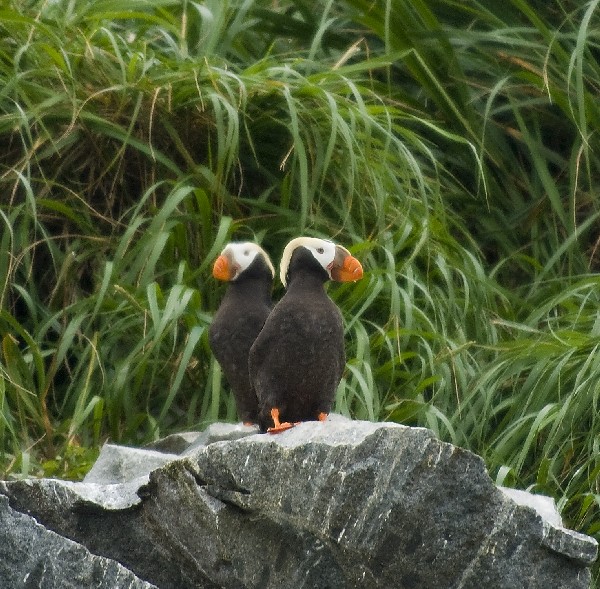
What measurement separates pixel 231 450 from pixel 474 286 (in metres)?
2.21

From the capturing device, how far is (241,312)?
390 centimetres

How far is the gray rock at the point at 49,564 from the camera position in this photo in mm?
2924

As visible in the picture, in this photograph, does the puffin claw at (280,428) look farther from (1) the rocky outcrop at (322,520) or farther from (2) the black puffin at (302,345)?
(1) the rocky outcrop at (322,520)

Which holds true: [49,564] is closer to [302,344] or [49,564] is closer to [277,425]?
[277,425]

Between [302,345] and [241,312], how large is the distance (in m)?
0.41

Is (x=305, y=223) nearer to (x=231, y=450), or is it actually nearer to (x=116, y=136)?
(x=116, y=136)

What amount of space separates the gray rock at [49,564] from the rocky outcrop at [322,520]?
39mm

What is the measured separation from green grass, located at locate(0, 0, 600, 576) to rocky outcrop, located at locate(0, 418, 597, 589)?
942mm

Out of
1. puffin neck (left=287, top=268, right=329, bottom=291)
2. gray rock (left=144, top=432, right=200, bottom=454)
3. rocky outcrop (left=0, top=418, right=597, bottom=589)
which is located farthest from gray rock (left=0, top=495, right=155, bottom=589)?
gray rock (left=144, top=432, right=200, bottom=454)

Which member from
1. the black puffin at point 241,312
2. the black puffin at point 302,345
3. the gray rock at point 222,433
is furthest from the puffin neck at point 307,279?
the gray rock at point 222,433

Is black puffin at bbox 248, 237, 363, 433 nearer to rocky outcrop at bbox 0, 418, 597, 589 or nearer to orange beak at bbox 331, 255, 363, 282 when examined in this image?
orange beak at bbox 331, 255, 363, 282

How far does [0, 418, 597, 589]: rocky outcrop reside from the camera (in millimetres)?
3021

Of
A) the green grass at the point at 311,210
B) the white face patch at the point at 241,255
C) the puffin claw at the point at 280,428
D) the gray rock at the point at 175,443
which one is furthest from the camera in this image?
the green grass at the point at 311,210

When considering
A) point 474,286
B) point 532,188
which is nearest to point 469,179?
point 532,188
